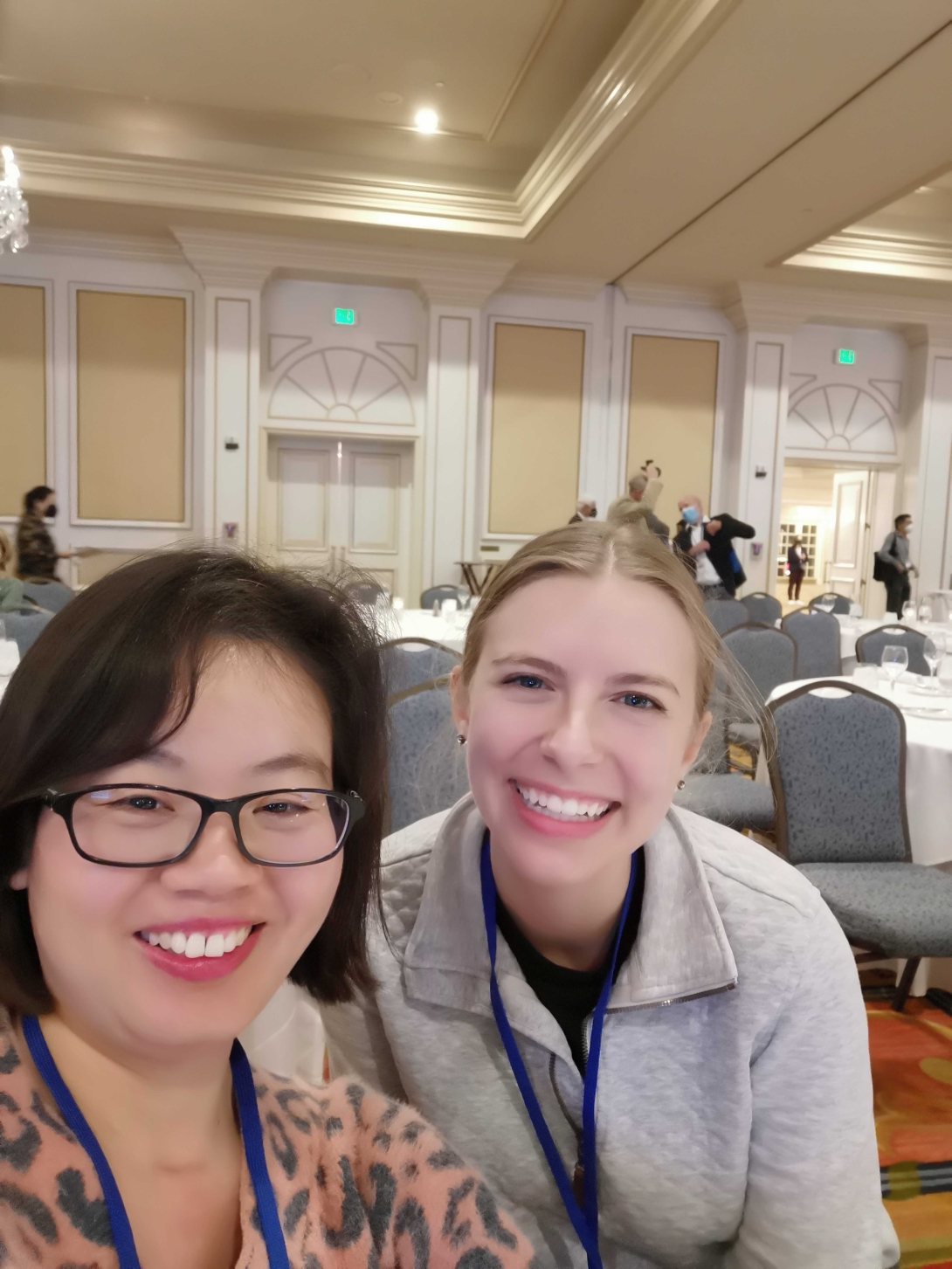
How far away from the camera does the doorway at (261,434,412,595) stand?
903 cm

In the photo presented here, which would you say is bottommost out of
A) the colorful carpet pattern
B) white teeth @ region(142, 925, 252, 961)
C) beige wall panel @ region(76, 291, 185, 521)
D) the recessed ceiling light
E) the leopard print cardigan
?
the colorful carpet pattern

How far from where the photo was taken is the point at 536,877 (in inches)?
37.2

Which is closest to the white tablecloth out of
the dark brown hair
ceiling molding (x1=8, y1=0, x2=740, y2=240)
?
the dark brown hair

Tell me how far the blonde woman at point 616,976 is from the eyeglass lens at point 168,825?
31 cm

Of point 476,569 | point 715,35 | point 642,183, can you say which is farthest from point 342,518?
point 715,35

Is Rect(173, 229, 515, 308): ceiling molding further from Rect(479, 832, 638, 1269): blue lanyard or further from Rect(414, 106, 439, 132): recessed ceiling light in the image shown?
Rect(479, 832, 638, 1269): blue lanyard

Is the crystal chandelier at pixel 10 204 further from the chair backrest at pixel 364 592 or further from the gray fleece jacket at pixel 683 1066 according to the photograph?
the gray fleece jacket at pixel 683 1066

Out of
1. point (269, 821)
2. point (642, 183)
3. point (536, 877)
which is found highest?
point (642, 183)

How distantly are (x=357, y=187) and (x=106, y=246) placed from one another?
2.39 m

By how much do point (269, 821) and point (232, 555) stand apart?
0.72ft

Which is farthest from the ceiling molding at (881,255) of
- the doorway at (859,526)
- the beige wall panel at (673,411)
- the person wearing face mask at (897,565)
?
the person wearing face mask at (897,565)

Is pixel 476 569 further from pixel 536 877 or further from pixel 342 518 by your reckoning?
pixel 536 877

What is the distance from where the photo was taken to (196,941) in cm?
63

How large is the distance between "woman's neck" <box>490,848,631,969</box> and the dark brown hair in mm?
334
